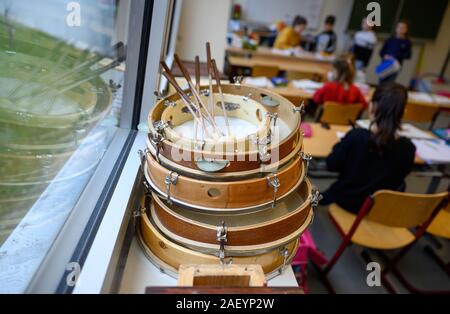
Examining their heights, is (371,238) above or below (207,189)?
below

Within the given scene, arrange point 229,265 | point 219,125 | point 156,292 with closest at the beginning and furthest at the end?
point 156,292 → point 229,265 → point 219,125

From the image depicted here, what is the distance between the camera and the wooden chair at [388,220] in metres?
1.83

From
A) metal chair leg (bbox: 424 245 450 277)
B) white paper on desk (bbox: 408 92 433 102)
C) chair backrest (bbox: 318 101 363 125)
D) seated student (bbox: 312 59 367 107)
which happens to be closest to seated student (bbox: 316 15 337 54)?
white paper on desk (bbox: 408 92 433 102)

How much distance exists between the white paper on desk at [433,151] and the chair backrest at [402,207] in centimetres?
55

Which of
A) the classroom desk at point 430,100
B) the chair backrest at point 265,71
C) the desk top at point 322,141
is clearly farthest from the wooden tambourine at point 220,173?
the chair backrest at point 265,71

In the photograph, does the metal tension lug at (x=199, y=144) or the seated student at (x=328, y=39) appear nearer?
the metal tension lug at (x=199, y=144)

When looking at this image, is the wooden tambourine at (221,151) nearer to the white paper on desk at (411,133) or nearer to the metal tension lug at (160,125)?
the metal tension lug at (160,125)

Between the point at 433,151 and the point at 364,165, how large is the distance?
75cm

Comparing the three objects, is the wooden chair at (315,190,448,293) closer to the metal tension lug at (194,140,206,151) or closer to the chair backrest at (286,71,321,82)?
the metal tension lug at (194,140,206,151)

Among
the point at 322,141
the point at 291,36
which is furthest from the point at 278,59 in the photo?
the point at 322,141

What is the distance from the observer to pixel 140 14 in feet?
4.31

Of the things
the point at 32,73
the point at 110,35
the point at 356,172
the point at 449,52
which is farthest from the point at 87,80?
the point at 449,52

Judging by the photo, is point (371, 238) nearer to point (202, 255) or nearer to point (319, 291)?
point (319, 291)

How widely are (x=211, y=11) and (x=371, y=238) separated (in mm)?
2058
